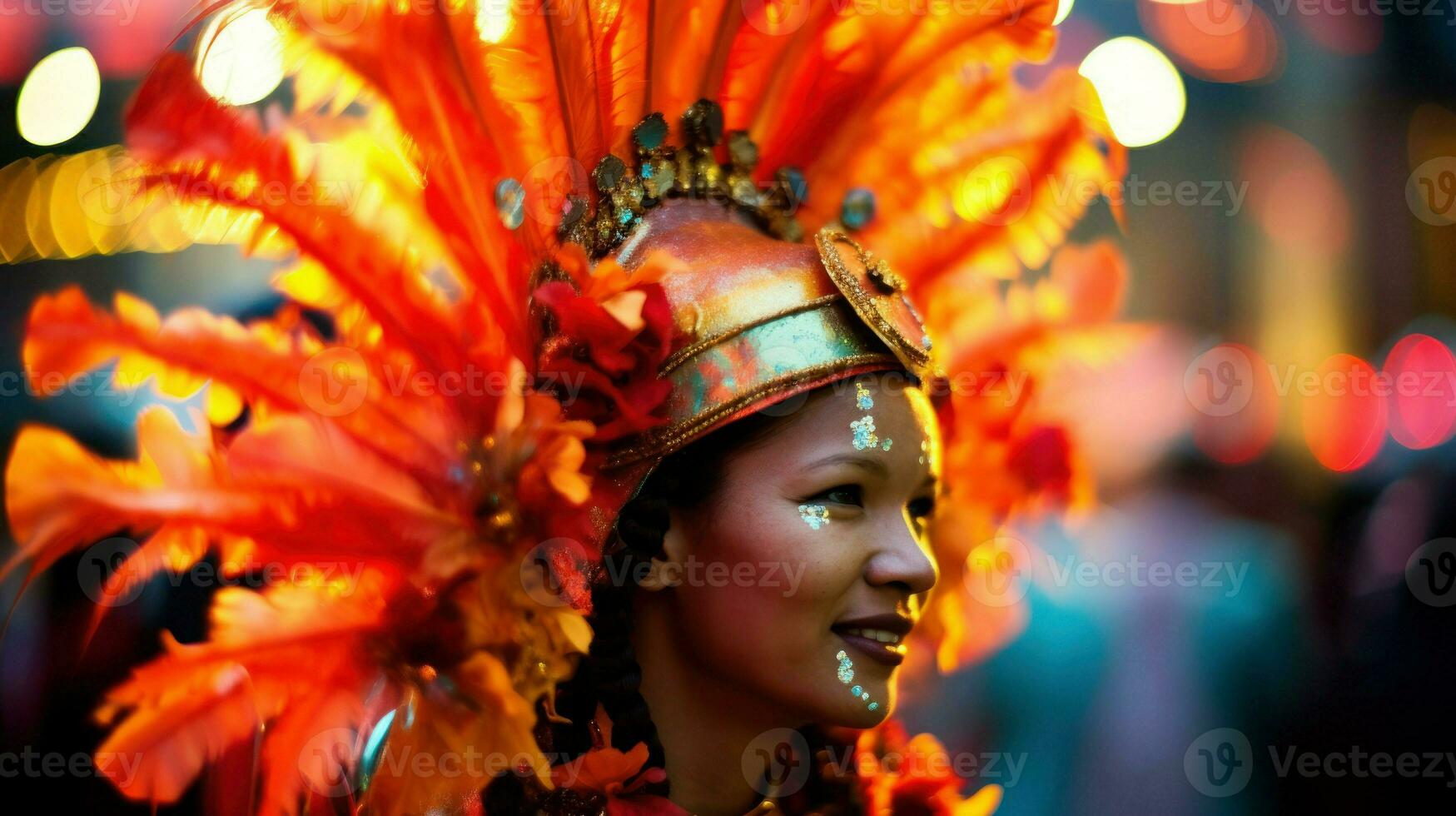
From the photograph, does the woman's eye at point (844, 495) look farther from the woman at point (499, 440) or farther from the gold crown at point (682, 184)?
the gold crown at point (682, 184)

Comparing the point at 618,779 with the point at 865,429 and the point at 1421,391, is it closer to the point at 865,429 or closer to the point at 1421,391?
the point at 865,429

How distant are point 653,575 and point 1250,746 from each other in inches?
144

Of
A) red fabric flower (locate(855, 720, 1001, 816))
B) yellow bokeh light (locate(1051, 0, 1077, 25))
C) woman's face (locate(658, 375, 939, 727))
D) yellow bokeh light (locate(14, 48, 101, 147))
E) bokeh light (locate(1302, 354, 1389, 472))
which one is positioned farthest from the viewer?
bokeh light (locate(1302, 354, 1389, 472))

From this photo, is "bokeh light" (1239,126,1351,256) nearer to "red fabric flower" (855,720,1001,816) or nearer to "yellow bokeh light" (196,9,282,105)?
"red fabric flower" (855,720,1001,816)

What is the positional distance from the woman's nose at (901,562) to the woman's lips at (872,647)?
0.11 meters

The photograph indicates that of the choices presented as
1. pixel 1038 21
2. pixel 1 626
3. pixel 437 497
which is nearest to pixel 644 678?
pixel 437 497

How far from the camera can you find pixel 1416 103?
7.63 metres

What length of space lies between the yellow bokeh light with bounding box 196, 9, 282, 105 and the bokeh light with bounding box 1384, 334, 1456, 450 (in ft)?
17.8

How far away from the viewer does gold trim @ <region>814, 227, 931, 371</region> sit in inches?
97.2

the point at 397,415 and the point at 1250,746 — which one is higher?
the point at 397,415

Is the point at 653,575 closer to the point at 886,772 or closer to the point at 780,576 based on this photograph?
the point at 780,576

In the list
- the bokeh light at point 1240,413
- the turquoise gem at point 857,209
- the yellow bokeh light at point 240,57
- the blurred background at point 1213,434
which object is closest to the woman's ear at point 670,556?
the turquoise gem at point 857,209

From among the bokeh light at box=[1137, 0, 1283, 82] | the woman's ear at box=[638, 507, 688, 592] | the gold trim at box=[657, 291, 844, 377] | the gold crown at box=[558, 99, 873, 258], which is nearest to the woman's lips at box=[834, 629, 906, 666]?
the woman's ear at box=[638, 507, 688, 592]

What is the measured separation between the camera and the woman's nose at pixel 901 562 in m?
2.36
